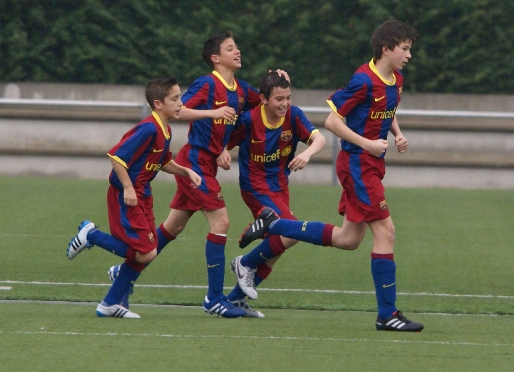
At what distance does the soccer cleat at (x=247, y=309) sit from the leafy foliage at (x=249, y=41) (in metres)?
11.0

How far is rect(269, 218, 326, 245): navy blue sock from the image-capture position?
6910mm

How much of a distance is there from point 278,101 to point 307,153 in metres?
0.43

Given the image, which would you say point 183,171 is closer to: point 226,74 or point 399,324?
point 226,74

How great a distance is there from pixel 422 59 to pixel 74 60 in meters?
5.58

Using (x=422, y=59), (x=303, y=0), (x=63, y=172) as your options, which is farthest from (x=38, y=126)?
(x=422, y=59)

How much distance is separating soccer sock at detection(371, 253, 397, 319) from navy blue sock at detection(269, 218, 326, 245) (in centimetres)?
49

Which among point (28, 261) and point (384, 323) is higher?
point (384, 323)

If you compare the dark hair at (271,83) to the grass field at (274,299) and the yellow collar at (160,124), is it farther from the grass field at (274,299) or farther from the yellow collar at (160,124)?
the grass field at (274,299)

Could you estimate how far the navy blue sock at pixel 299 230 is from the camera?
22.7 ft

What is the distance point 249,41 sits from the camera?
18.2 meters

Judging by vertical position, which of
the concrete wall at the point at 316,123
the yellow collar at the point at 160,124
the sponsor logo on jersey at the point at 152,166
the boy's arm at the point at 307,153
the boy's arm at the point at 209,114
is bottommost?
the concrete wall at the point at 316,123

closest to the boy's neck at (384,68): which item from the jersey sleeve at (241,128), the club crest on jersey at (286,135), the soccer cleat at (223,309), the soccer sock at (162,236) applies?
the club crest on jersey at (286,135)

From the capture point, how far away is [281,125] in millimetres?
7355

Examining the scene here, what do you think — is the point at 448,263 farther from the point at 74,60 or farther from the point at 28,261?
the point at 74,60
